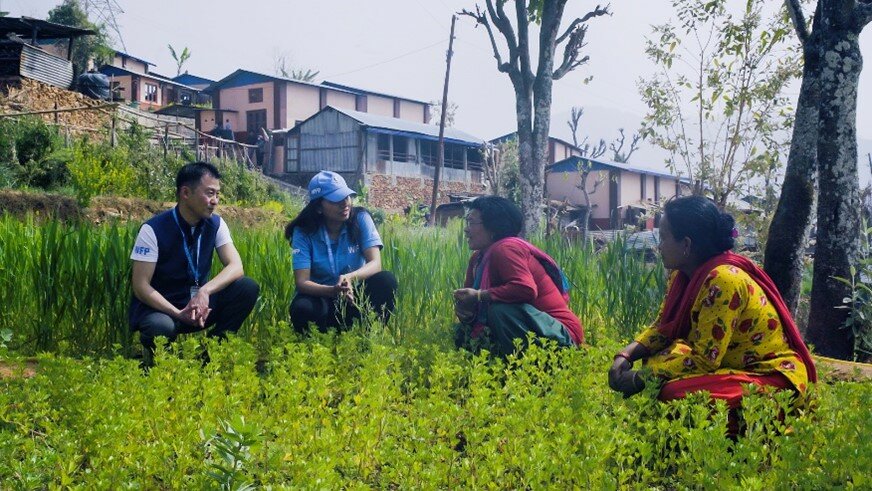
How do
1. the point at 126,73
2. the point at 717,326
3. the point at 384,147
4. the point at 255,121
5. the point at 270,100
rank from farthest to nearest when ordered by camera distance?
the point at 126,73
the point at 255,121
the point at 270,100
the point at 384,147
the point at 717,326

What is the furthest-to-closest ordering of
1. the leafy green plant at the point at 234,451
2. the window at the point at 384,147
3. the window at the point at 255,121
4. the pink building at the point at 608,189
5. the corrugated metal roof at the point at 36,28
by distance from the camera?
the window at the point at 255,121 < the pink building at the point at 608,189 < the window at the point at 384,147 < the corrugated metal roof at the point at 36,28 < the leafy green plant at the point at 234,451

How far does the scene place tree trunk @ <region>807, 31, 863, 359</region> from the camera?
567 cm

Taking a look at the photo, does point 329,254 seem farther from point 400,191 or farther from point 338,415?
point 400,191

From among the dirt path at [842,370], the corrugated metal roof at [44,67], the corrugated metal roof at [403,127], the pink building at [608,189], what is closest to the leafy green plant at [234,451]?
the dirt path at [842,370]

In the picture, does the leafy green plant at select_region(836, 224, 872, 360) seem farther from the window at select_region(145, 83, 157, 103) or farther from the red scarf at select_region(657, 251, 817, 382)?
the window at select_region(145, 83, 157, 103)

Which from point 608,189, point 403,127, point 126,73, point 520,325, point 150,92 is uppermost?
point 126,73

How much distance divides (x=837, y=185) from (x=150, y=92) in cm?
3511

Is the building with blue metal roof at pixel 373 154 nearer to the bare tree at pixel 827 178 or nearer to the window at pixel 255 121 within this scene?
the window at pixel 255 121

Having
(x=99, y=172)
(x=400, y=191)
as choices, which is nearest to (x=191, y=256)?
(x=99, y=172)

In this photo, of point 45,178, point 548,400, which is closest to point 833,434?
point 548,400

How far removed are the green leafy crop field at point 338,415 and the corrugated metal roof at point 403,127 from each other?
23.4 m

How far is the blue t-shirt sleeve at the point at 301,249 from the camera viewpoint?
487 centimetres

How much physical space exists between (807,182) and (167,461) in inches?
193

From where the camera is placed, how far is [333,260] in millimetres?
4977
